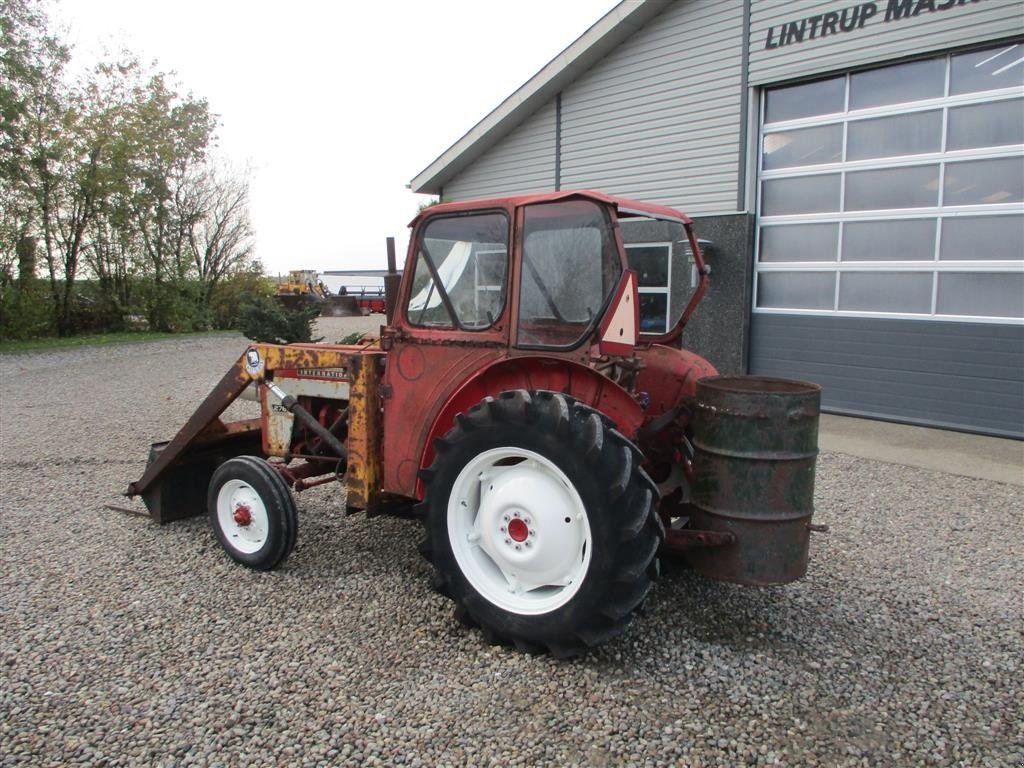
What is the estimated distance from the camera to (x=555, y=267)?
3.37 metres

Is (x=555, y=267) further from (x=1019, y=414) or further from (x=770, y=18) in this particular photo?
(x=770, y=18)

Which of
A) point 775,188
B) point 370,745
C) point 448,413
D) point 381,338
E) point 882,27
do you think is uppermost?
point 882,27

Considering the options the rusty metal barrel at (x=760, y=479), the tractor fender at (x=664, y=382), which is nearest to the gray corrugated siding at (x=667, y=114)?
the tractor fender at (x=664, y=382)

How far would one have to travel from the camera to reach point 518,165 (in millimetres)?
12023

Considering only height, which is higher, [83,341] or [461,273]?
[461,273]

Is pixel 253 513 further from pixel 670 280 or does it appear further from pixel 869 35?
pixel 869 35

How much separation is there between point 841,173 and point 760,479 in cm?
683

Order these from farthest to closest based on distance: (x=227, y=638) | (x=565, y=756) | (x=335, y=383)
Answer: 1. (x=335, y=383)
2. (x=227, y=638)
3. (x=565, y=756)

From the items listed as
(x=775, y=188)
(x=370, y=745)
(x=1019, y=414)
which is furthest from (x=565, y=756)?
(x=775, y=188)

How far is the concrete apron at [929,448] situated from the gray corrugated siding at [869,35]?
394 cm

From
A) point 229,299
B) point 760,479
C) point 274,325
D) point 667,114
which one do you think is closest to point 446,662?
point 760,479

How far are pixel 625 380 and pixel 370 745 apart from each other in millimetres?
1839

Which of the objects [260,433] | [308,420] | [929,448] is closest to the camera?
[308,420]

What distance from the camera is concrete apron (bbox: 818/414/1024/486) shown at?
6614mm
